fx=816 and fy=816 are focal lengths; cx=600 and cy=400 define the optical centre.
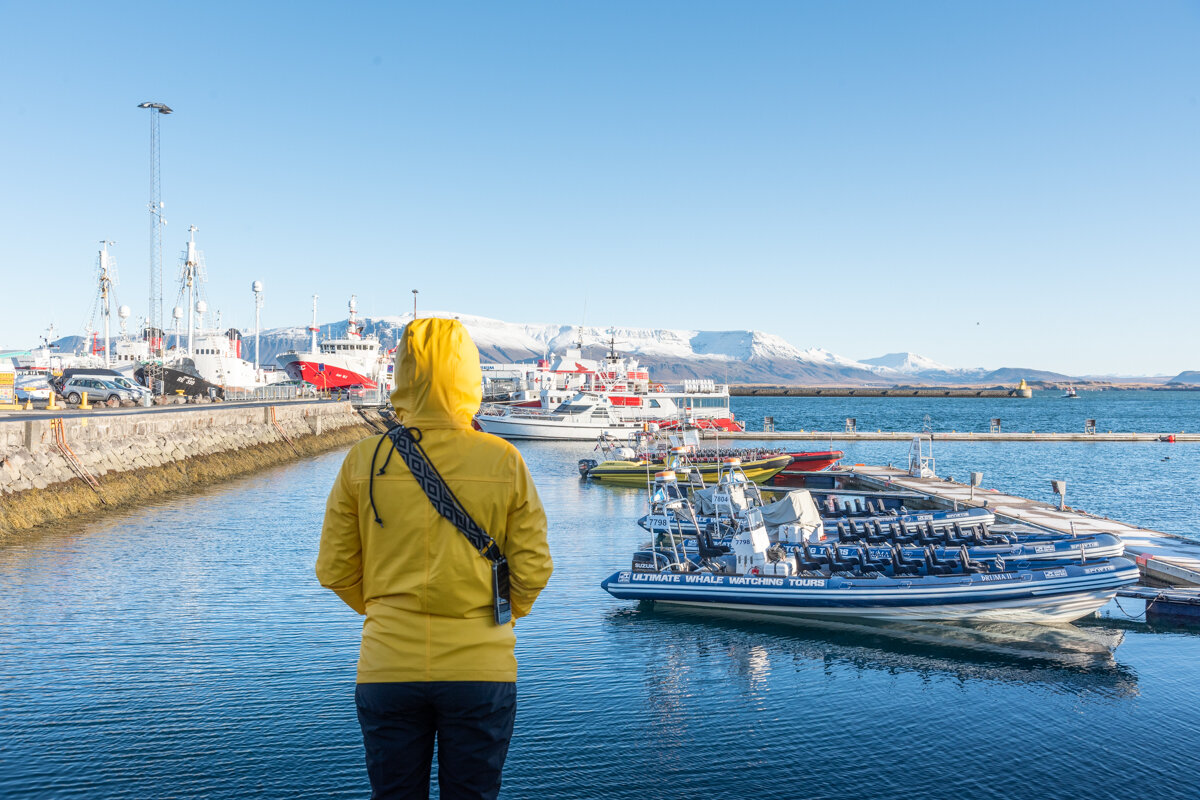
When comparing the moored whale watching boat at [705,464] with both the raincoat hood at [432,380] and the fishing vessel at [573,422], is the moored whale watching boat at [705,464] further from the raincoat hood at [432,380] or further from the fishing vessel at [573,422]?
the raincoat hood at [432,380]

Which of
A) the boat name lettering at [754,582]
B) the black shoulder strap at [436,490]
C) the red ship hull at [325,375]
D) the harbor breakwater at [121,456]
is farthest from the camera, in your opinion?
the red ship hull at [325,375]

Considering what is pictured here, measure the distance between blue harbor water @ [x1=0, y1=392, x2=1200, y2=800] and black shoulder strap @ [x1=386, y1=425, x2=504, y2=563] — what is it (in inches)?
326

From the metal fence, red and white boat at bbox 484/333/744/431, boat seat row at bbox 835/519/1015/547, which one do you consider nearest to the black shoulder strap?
boat seat row at bbox 835/519/1015/547

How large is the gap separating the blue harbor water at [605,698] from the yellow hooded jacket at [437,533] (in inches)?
315

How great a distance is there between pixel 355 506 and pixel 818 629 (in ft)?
53.6

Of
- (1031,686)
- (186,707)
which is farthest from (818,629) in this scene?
(186,707)

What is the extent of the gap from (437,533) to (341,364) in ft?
329

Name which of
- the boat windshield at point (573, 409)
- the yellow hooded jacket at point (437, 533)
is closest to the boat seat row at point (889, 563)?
the yellow hooded jacket at point (437, 533)

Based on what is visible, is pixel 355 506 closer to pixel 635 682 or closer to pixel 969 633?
pixel 635 682

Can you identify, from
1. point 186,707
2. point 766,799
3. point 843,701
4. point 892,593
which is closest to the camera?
point 766,799

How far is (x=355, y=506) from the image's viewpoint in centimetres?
340

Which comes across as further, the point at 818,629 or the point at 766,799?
the point at 818,629

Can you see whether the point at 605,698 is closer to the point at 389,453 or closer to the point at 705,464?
the point at 389,453

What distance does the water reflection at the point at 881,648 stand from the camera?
15062 millimetres
